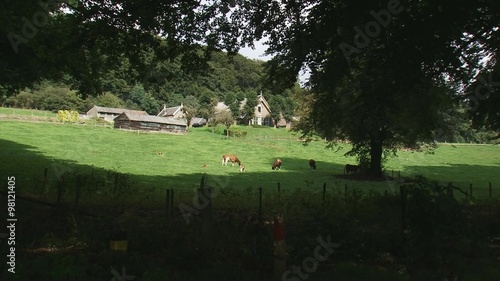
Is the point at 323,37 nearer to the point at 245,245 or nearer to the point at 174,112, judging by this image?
the point at 245,245

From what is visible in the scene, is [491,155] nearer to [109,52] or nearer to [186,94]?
[109,52]

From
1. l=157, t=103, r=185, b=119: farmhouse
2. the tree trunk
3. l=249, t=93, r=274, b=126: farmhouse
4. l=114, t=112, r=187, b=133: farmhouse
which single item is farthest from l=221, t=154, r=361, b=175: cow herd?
l=249, t=93, r=274, b=126: farmhouse

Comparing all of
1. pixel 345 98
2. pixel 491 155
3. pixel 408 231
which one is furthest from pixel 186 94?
pixel 408 231

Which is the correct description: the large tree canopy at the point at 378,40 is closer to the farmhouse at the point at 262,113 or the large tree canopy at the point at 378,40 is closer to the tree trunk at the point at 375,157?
the tree trunk at the point at 375,157

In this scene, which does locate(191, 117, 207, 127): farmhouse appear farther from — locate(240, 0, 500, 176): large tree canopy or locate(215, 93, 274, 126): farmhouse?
locate(240, 0, 500, 176): large tree canopy

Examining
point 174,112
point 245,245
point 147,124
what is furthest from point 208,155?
point 174,112

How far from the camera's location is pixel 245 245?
716cm

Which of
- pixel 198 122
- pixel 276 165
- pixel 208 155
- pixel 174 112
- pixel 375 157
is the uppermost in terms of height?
pixel 174 112

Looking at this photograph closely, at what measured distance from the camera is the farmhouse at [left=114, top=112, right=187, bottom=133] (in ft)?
251

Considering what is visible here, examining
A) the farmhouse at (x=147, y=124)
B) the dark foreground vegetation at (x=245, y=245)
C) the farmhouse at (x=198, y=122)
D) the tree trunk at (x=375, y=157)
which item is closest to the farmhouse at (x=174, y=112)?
the farmhouse at (x=198, y=122)

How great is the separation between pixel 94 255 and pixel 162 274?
152cm

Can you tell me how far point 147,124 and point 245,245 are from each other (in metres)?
75.0

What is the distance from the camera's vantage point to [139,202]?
11.6 meters

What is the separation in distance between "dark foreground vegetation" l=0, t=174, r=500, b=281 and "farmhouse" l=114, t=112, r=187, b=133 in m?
69.3
